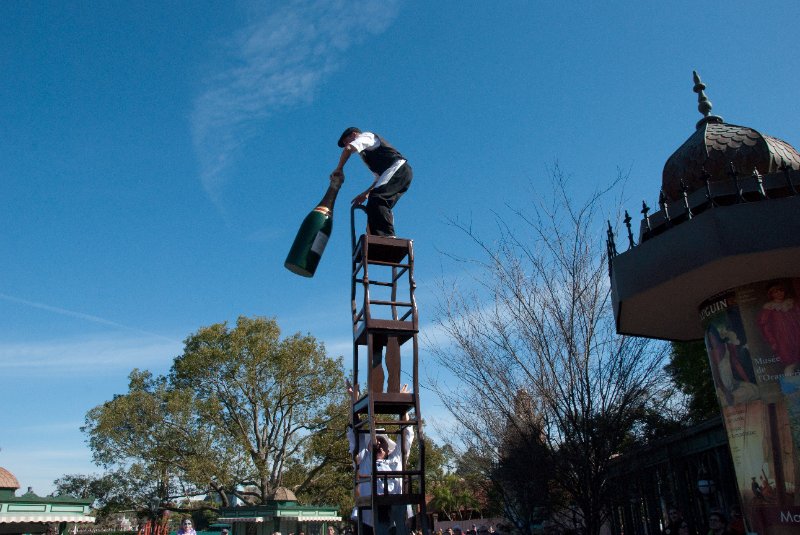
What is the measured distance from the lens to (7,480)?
2022 centimetres

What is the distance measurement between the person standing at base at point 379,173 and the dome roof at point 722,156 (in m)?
3.78

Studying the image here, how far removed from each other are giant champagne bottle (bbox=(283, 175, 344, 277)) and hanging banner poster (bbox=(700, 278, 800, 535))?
16.9 ft

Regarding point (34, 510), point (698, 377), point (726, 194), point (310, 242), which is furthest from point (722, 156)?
point (34, 510)

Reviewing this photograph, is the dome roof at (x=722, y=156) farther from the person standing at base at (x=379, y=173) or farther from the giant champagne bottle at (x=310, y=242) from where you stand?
the giant champagne bottle at (x=310, y=242)

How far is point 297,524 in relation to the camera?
1181 inches

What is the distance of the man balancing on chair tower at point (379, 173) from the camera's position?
7648 mm

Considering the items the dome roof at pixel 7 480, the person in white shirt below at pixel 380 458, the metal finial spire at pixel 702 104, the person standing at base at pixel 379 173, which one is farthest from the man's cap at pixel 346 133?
the dome roof at pixel 7 480

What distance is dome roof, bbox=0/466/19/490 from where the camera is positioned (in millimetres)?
19844

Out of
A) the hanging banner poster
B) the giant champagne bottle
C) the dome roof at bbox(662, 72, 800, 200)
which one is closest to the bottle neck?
the giant champagne bottle

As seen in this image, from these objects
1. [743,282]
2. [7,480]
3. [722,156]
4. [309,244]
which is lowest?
[7,480]

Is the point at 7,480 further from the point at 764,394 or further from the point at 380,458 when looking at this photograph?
the point at 764,394

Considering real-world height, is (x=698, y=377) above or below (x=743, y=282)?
above

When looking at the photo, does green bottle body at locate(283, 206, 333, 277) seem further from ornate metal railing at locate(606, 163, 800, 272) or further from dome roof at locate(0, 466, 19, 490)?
dome roof at locate(0, 466, 19, 490)

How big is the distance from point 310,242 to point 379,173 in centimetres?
144
